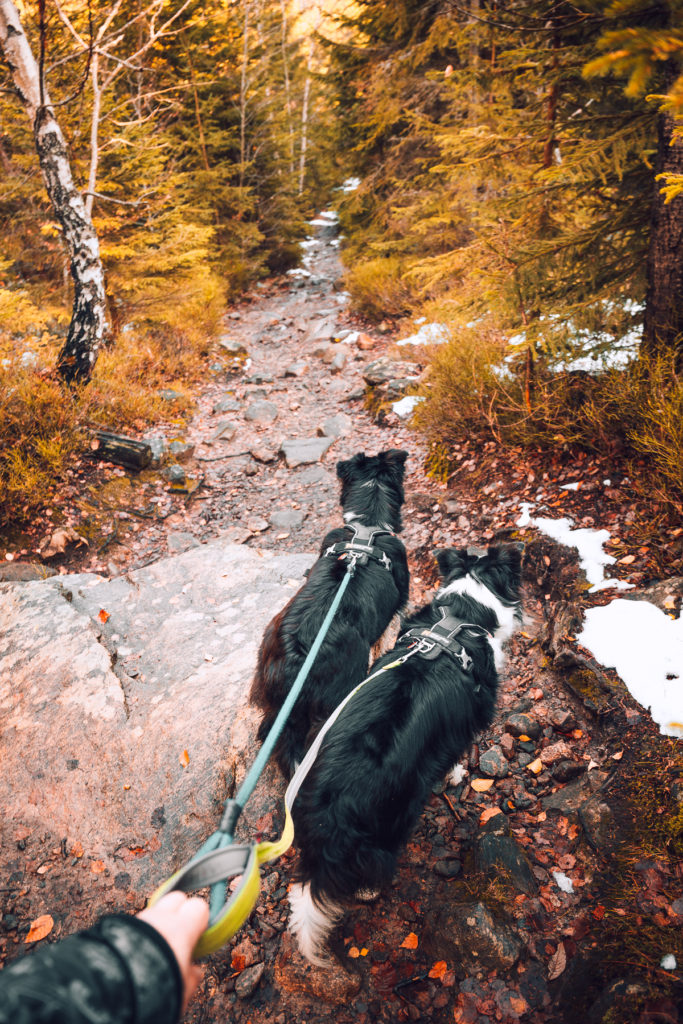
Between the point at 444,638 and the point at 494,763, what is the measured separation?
89cm

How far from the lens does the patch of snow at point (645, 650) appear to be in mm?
2189

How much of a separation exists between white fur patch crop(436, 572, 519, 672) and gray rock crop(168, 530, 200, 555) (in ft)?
10.3

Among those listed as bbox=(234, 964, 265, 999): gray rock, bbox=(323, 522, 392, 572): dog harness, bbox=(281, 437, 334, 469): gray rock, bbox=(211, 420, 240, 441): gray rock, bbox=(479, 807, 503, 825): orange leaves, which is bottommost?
bbox=(234, 964, 265, 999): gray rock

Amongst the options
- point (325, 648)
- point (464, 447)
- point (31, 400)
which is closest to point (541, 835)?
point (325, 648)

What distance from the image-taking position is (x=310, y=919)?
188cm

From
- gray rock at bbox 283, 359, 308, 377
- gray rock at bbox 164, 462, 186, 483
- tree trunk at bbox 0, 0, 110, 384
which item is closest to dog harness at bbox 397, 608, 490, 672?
Answer: gray rock at bbox 164, 462, 186, 483

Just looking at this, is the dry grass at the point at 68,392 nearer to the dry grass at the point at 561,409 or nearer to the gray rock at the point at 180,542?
the gray rock at the point at 180,542

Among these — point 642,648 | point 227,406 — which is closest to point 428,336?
point 227,406

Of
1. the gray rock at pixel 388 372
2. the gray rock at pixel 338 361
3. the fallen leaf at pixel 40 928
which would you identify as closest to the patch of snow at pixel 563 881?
the fallen leaf at pixel 40 928

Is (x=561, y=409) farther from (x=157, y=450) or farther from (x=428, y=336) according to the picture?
(x=157, y=450)

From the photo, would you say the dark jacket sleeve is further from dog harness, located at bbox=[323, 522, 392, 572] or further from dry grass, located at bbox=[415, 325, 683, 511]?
dry grass, located at bbox=[415, 325, 683, 511]

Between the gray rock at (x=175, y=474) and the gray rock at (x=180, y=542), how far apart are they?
0.95m

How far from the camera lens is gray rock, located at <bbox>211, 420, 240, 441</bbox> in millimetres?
6914

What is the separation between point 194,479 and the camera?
5.99m
